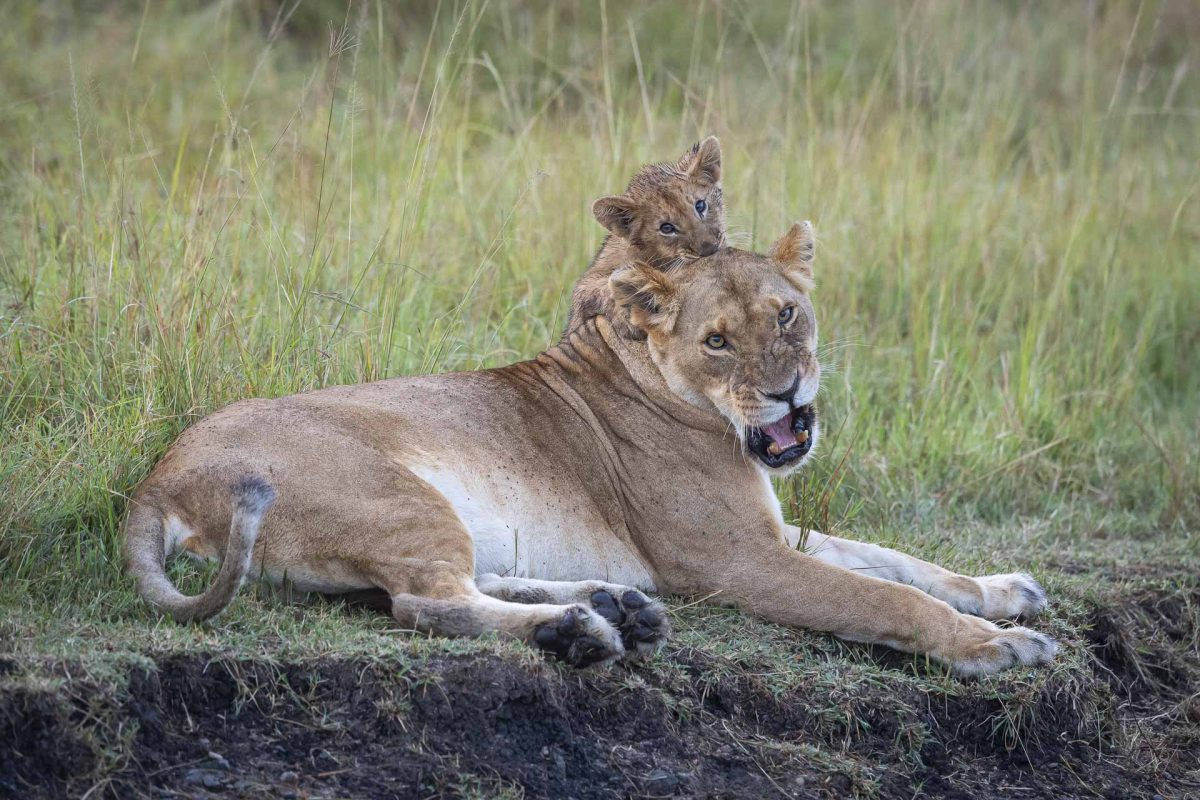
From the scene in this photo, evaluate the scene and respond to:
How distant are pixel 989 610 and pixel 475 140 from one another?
4.79m

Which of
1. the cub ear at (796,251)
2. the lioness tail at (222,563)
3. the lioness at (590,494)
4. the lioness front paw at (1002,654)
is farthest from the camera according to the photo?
the cub ear at (796,251)

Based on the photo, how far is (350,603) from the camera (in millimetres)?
3832

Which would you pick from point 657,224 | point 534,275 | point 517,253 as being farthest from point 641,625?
point 517,253

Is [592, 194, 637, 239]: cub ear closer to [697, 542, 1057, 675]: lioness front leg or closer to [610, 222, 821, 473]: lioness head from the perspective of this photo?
[610, 222, 821, 473]: lioness head

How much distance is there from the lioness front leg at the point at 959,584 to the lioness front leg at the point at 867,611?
0.26m

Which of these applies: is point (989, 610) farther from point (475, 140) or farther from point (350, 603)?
point (475, 140)

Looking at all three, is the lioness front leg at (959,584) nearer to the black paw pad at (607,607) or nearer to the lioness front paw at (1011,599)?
the lioness front paw at (1011,599)

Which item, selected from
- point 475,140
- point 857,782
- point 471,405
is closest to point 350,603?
point 471,405

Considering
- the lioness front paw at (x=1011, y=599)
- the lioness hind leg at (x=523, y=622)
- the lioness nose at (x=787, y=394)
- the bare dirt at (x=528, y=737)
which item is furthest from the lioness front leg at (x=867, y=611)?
the lioness hind leg at (x=523, y=622)

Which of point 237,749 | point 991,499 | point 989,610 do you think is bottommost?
point 991,499

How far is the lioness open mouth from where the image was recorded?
13.8 ft

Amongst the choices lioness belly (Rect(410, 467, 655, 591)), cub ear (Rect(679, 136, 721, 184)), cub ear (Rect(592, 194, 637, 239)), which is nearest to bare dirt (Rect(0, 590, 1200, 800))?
lioness belly (Rect(410, 467, 655, 591))

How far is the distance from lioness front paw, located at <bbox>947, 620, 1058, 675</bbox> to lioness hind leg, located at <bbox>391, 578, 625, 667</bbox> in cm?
103

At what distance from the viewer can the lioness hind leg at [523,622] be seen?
338 centimetres
